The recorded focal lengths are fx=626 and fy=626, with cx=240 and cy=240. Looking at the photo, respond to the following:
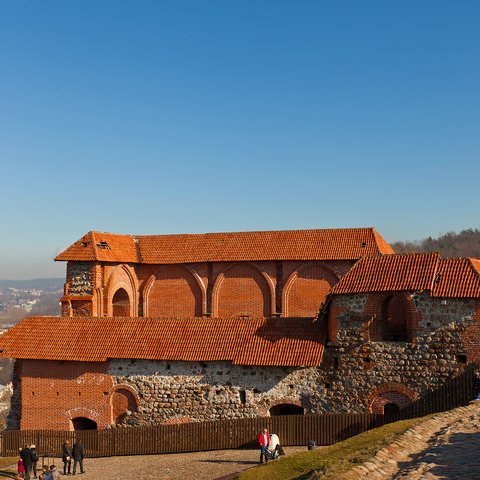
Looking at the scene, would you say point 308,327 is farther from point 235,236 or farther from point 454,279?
point 235,236

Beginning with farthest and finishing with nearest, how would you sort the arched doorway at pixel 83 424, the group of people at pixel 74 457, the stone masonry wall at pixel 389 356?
the arched doorway at pixel 83 424, the stone masonry wall at pixel 389 356, the group of people at pixel 74 457

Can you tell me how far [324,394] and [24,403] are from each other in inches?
428

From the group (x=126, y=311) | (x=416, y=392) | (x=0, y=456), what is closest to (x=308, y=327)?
(x=416, y=392)

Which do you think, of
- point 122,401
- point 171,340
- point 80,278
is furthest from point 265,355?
point 80,278

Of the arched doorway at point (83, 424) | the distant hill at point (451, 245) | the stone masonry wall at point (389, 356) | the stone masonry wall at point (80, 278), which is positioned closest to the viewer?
the stone masonry wall at point (389, 356)

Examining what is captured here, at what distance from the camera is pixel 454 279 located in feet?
62.6

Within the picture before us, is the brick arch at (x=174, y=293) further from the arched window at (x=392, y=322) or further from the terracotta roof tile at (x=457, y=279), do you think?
the terracotta roof tile at (x=457, y=279)

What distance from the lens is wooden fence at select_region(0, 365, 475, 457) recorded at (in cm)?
1850

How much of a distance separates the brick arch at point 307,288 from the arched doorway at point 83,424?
11.4 meters

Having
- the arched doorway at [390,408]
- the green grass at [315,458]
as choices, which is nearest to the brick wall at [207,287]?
the arched doorway at [390,408]

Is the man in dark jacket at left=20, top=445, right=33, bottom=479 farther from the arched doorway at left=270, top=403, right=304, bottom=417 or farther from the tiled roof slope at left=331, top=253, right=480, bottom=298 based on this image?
the tiled roof slope at left=331, top=253, right=480, bottom=298

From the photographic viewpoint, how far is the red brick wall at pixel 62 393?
71.9 feet

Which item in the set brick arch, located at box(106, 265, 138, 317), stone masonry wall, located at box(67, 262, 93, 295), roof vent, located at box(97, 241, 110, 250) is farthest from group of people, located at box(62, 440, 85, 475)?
roof vent, located at box(97, 241, 110, 250)

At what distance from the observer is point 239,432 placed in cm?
1941
